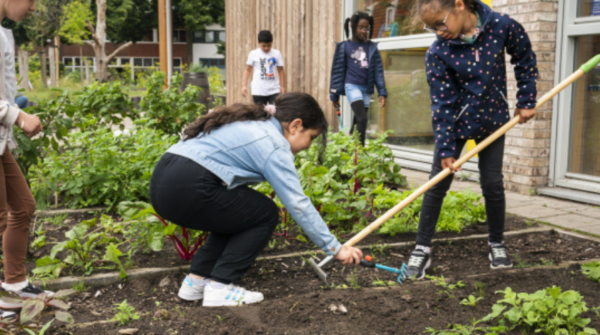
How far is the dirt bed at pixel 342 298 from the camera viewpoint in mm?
2596

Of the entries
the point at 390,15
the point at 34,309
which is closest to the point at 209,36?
the point at 390,15

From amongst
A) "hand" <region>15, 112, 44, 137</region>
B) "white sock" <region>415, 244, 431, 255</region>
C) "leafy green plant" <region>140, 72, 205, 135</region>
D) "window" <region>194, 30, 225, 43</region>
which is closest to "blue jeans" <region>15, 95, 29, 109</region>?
"hand" <region>15, 112, 44, 137</region>

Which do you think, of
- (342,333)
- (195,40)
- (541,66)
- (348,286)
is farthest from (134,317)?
(195,40)

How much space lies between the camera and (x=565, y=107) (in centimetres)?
532

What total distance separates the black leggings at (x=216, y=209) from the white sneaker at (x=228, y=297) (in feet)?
0.17

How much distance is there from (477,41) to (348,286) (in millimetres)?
1440

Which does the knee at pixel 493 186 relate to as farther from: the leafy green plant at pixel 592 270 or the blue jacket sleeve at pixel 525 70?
the leafy green plant at pixel 592 270

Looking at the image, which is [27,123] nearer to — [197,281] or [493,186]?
[197,281]

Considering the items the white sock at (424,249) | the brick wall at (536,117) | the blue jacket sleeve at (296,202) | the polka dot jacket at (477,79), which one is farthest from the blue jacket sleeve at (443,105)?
the brick wall at (536,117)

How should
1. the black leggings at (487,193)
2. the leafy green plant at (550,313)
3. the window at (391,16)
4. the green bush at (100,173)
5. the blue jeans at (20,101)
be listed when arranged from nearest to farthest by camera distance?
the leafy green plant at (550,313) < the blue jeans at (20,101) < the black leggings at (487,193) < the green bush at (100,173) < the window at (391,16)

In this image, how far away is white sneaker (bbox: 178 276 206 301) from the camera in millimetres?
3080

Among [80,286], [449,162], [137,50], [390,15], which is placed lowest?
[80,286]

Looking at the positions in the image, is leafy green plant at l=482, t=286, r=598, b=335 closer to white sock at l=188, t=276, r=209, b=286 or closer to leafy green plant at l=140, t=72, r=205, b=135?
white sock at l=188, t=276, r=209, b=286

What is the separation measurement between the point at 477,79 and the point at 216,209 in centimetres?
151
